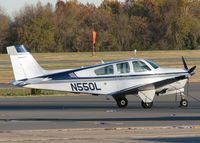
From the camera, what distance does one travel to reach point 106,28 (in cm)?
9481

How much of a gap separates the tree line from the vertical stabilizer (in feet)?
201

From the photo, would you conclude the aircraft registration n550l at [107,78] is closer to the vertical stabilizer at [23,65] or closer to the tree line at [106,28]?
the vertical stabilizer at [23,65]

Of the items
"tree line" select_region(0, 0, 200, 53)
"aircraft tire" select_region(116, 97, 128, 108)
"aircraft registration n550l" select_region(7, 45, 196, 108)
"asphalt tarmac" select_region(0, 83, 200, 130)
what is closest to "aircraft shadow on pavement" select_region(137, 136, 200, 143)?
"asphalt tarmac" select_region(0, 83, 200, 130)

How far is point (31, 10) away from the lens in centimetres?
9569

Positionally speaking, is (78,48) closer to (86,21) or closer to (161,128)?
(86,21)

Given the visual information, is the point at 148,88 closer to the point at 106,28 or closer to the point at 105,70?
the point at 105,70

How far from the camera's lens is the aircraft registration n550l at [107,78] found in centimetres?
2534

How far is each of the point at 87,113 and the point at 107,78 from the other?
8.17 feet

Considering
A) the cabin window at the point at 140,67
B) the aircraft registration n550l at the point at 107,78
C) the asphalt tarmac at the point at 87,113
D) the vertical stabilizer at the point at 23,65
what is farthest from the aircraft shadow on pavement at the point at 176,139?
the vertical stabilizer at the point at 23,65

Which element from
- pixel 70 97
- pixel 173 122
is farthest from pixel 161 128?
pixel 70 97

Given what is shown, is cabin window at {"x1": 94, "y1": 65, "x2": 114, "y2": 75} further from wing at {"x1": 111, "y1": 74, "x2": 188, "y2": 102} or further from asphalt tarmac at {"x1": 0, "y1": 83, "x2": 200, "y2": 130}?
asphalt tarmac at {"x1": 0, "y1": 83, "x2": 200, "y2": 130}

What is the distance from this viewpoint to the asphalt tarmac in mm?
19531

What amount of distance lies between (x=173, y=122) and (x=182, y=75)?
6311 millimetres

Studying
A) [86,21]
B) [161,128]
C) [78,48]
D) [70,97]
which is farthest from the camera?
[86,21]
